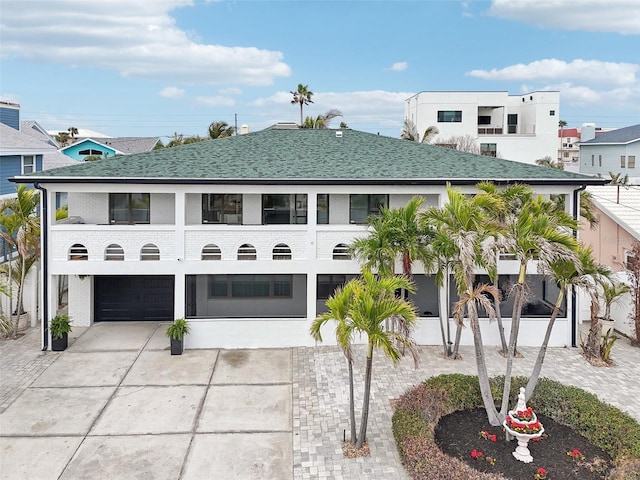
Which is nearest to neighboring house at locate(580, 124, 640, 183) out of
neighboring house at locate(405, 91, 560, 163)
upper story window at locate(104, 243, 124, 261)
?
neighboring house at locate(405, 91, 560, 163)

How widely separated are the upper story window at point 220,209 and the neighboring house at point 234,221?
1.3 inches

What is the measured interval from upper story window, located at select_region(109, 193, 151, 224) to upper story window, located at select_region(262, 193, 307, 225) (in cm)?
392

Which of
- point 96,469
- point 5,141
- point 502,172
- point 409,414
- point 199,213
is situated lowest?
point 96,469

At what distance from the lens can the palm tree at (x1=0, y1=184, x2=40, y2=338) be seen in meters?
16.6

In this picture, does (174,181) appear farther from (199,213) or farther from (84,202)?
(84,202)

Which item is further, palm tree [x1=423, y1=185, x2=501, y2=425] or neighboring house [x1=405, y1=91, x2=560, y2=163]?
neighboring house [x1=405, y1=91, x2=560, y2=163]

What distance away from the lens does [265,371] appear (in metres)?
14.6

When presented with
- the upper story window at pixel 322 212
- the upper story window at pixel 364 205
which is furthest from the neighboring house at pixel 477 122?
the upper story window at pixel 322 212

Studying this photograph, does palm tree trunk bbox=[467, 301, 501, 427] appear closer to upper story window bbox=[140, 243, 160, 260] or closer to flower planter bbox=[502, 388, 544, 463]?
flower planter bbox=[502, 388, 544, 463]

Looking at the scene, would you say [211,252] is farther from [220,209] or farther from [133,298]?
[133,298]

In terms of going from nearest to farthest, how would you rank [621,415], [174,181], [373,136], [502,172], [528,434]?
1. [528,434]
2. [621,415]
3. [174,181]
4. [502,172]
5. [373,136]

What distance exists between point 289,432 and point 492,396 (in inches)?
180

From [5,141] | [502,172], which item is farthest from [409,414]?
[5,141]

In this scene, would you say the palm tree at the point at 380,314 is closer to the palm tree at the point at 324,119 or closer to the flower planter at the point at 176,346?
the flower planter at the point at 176,346
